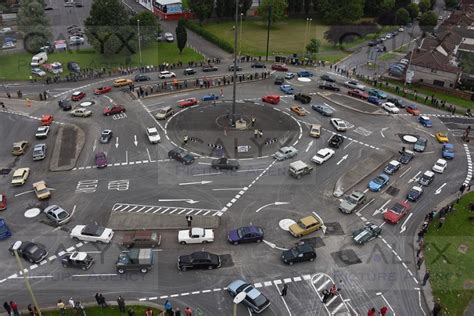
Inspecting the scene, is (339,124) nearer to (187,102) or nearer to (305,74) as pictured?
(305,74)

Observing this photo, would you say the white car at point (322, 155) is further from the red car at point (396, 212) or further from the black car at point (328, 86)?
the black car at point (328, 86)

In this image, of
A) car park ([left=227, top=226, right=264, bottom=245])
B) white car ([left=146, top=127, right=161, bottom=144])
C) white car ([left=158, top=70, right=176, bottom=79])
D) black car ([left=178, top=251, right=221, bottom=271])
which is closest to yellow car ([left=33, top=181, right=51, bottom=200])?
white car ([left=146, top=127, right=161, bottom=144])

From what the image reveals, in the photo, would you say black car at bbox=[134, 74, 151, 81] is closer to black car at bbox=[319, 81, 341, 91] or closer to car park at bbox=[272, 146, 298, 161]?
black car at bbox=[319, 81, 341, 91]

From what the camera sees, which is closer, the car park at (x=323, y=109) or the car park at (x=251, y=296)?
the car park at (x=251, y=296)

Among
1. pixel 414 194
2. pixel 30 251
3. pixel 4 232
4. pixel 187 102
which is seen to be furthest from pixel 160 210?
pixel 414 194

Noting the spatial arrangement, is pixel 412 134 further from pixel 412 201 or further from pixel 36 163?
pixel 36 163

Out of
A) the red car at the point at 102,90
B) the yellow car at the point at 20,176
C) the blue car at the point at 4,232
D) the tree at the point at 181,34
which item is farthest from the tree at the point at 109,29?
the blue car at the point at 4,232
